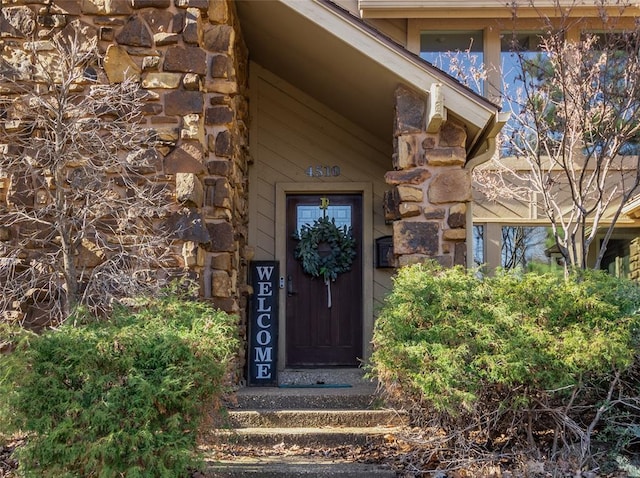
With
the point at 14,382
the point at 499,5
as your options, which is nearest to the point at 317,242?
the point at 499,5

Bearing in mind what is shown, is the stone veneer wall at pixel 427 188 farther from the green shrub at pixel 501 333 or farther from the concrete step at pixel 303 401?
the concrete step at pixel 303 401

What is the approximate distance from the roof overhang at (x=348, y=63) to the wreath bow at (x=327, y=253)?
4.14ft

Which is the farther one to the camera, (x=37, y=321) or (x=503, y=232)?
(x=503, y=232)

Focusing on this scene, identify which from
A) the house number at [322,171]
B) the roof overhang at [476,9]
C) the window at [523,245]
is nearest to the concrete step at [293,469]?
the house number at [322,171]

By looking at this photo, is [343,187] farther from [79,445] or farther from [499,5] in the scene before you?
[79,445]

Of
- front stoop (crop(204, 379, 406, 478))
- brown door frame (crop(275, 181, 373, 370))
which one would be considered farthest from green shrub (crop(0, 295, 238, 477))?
brown door frame (crop(275, 181, 373, 370))

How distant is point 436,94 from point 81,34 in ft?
10.1

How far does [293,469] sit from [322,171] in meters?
4.03

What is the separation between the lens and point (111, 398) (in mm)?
3666

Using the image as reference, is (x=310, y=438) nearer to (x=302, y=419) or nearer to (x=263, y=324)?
(x=302, y=419)

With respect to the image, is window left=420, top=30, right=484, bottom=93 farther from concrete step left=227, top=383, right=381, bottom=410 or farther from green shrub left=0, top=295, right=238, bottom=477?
green shrub left=0, top=295, right=238, bottom=477

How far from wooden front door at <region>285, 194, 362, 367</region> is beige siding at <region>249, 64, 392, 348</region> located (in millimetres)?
200

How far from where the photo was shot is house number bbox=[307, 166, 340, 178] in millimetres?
7805

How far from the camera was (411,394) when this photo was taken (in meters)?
4.79
